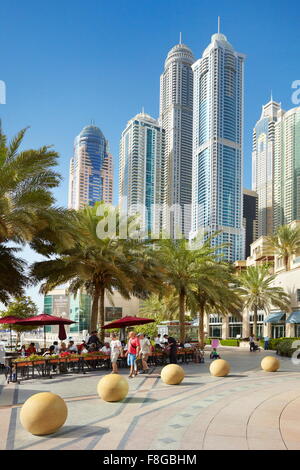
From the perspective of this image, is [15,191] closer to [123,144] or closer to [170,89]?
[123,144]

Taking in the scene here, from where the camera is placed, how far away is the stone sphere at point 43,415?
7.66 m

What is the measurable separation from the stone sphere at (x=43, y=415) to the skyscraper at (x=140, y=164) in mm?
119567

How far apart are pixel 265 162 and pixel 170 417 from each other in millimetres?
167411

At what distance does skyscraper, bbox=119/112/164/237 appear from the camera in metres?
133

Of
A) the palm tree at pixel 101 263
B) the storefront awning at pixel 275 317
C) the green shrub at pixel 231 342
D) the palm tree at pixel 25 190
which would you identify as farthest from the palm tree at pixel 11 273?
the green shrub at pixel 231 342

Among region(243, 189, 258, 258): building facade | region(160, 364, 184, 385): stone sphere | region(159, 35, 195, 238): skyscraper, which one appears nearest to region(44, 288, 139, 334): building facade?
→ region(159, 35, 195, 238): skyscraper

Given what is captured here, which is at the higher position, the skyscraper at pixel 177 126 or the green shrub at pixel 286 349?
the skyscraper at pixel 177 126

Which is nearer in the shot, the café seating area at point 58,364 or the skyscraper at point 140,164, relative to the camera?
the café seating area at point 58,364

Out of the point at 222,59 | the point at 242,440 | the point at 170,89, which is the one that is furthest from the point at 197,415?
the point at 170,89

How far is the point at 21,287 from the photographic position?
879 inches

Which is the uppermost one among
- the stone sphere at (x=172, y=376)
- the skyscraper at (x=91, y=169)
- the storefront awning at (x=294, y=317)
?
the skyscraper at (x=91, y=169)

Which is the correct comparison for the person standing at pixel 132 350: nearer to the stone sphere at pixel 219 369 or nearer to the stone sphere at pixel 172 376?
the stone sphere at pixel 172 376

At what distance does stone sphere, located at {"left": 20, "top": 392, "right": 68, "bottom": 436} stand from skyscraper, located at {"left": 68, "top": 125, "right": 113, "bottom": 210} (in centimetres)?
17099

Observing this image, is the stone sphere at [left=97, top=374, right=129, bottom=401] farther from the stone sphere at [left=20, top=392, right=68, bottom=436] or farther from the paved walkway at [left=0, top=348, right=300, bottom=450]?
the stone sphere at [left=20, top=392, right=68, bottom=436]
